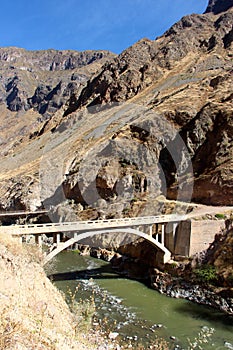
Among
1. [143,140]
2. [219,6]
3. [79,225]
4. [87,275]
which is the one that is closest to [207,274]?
[79,225]

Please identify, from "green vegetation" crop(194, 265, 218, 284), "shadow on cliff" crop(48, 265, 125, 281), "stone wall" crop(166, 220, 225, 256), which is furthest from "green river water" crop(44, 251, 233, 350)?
"stone wall" crop(166, 220, 225, 256)

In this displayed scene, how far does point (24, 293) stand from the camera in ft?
30.8

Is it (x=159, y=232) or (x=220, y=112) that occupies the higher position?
(x=220, y=112)

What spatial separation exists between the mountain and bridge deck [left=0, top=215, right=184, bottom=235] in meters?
8.34

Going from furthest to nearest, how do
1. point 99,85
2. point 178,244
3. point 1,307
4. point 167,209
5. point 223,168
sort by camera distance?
point 99,85, point 223,168, point 167,209, point 178,244, point 1,307

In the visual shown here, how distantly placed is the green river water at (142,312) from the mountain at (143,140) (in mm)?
12418

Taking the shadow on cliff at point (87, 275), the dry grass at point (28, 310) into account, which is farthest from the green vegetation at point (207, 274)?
the dry grass at point (28, 310)

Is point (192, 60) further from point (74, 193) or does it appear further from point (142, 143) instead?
point (74, 193)

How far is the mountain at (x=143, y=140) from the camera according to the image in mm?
43094

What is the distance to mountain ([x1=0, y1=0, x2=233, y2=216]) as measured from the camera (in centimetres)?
4309

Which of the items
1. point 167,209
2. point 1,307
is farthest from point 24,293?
point 167,209

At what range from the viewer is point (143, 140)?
52406 mm

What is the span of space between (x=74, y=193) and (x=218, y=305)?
33.7 meters

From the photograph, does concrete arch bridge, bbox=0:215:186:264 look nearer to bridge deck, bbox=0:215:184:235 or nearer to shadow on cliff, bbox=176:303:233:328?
bridge deck, bbox=0:215:184:235
